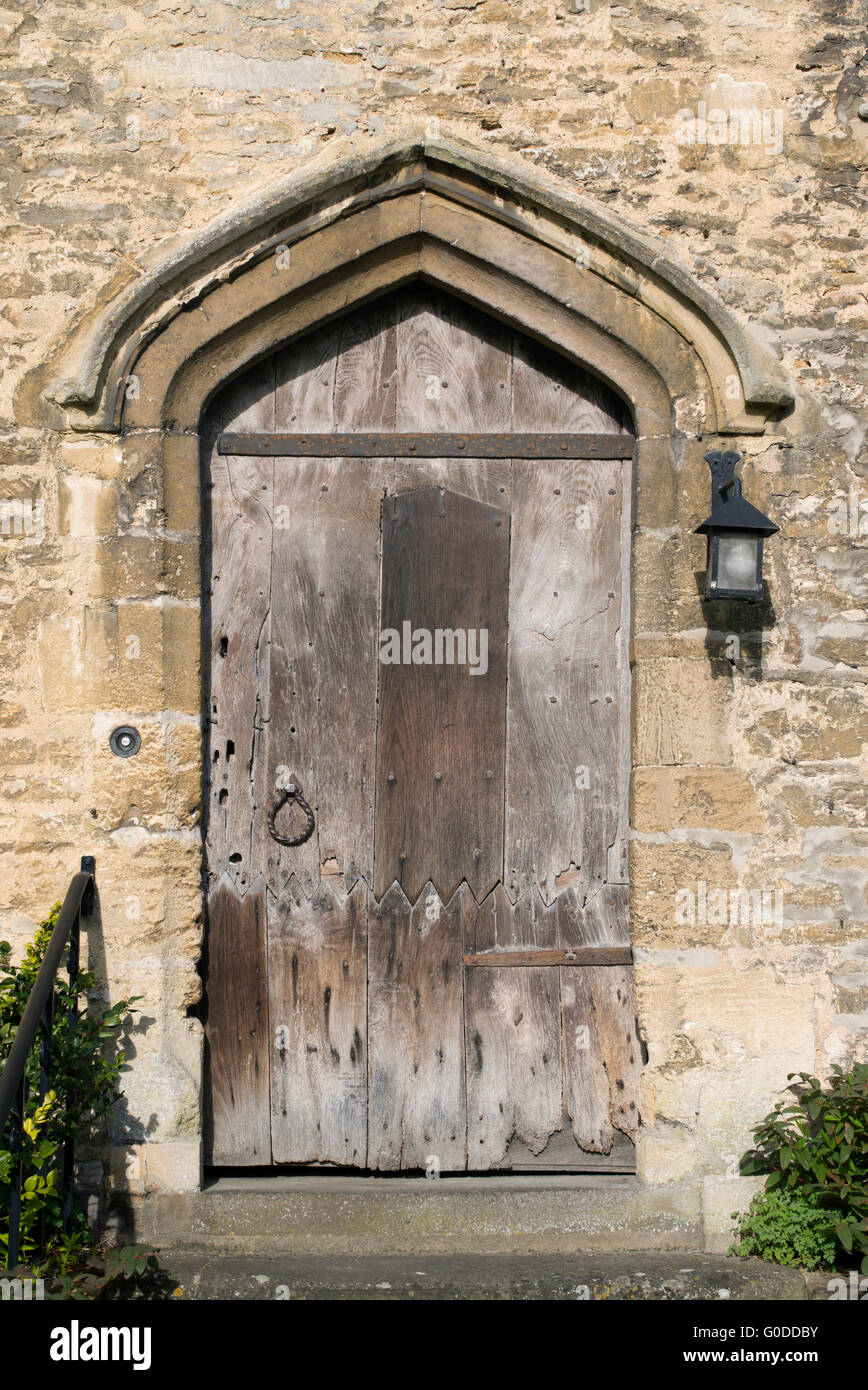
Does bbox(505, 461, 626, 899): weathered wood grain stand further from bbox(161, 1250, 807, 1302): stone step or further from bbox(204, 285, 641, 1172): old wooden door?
bbox(161, 1250, 807, 1302): stone step

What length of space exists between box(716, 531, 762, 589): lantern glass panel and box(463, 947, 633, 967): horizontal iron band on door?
4.15ft

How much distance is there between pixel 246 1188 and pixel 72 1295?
74 cm

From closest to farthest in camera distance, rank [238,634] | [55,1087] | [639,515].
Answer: [55,1087] → [639,515] → [238,634]

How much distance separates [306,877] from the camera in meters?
3.67

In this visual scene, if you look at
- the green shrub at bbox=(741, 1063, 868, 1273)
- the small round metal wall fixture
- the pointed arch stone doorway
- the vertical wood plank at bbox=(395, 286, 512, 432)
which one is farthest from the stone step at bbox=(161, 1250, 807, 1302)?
the vertical wood plank at bbox=(395, 286, 512, 432)

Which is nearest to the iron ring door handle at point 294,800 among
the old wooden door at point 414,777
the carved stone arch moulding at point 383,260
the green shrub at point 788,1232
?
the old wooden door at point 414,777

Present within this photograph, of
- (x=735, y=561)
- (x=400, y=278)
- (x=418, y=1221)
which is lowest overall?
(x=418, y=1221)

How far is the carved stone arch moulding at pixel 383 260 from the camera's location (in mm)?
3465

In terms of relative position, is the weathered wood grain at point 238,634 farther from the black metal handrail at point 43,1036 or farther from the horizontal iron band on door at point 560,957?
the horizontal iron band on door at point 560,957

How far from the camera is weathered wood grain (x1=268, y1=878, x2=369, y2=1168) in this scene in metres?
3.64

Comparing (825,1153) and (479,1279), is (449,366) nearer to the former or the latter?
(825,1153)

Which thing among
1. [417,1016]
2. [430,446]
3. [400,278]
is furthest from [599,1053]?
[400,278]

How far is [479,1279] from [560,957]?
1.00m

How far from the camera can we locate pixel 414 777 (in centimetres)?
369
